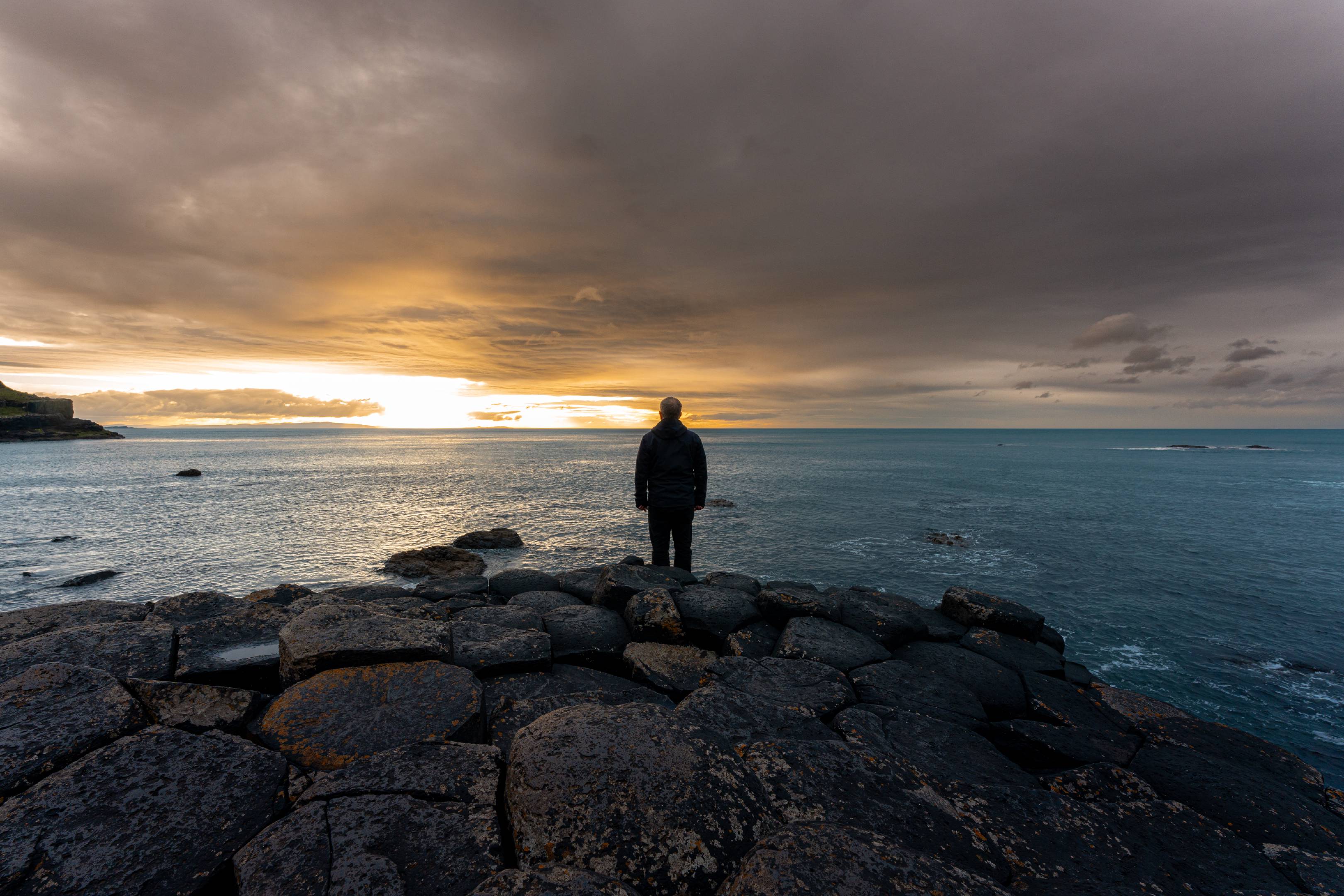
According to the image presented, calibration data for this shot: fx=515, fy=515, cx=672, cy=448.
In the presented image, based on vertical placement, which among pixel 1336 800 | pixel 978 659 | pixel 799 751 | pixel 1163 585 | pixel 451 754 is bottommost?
pixel 1163 585

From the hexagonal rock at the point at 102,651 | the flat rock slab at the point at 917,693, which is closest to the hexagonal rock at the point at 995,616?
the flat rock slab at the point at 917,693

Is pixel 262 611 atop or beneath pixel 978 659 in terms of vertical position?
atop

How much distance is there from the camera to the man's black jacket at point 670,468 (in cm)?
1201

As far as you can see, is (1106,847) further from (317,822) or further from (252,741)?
(252,741)

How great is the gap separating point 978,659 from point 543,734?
7.64 metres

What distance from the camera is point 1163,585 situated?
19703mm

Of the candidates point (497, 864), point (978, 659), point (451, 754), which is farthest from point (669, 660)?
point (978, 659)

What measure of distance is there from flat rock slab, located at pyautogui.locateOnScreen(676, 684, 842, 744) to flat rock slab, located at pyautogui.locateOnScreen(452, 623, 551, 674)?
7.86 ft

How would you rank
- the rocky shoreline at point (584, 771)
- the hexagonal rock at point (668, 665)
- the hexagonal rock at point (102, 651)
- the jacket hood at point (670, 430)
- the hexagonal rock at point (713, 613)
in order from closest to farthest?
the rocky shoreline at point (584, 771)
the hexagonal rock at point (102, 651)
the hexagonal rock at point (668, 665)
the hexagonal rock at point (713, 613)
the jacket hood at point (670, 430)

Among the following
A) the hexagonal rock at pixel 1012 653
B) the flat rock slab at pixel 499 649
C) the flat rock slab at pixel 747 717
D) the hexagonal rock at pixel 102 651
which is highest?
the hexagonal rock at pixel 102 651

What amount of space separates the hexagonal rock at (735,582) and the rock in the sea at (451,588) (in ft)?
20.1

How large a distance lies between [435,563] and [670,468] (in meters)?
15.1

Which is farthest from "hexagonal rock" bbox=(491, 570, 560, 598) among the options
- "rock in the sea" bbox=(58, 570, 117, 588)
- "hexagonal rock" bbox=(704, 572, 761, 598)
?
"rock in the sea" bbox=(58, 570, 117, 588)

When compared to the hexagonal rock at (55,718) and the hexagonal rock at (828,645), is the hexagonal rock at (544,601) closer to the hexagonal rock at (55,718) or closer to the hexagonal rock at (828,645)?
the hexagonal rock at (828,645)
